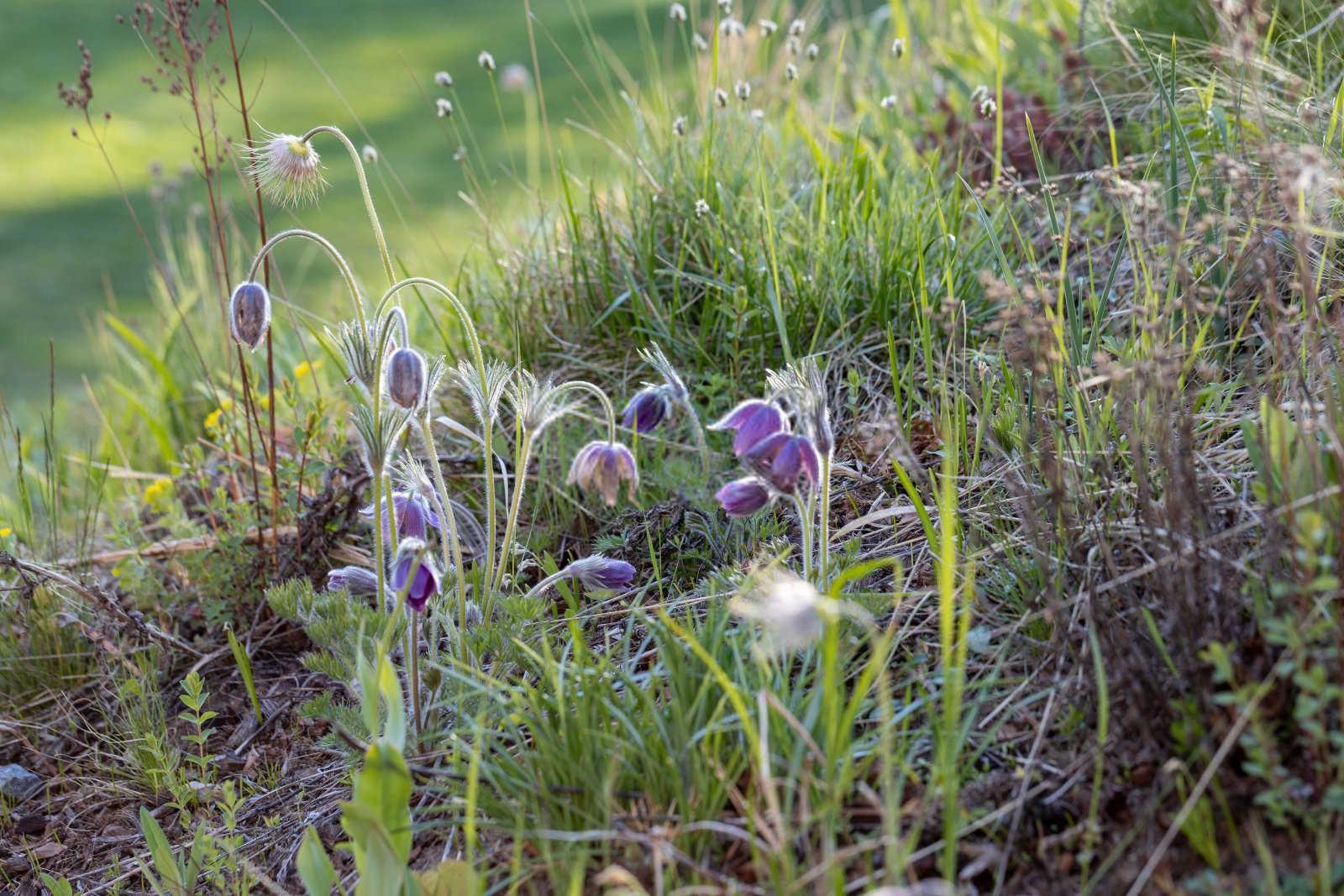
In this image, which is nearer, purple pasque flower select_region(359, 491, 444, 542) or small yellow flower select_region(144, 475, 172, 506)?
purple pasque flower select_region(359, 491, 444, 542)

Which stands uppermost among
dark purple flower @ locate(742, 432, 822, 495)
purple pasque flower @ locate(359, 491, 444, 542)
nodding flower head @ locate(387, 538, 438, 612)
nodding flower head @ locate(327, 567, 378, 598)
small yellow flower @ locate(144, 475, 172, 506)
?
dark purple flower @ locate(742, 432, 822, 495)

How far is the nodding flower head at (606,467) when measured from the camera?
1.77 metres

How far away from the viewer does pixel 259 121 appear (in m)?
5.00

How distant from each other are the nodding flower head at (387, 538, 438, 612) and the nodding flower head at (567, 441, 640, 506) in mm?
328

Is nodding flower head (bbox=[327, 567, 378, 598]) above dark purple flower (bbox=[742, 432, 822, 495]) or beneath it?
beneath

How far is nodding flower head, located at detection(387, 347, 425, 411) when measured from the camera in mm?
1583

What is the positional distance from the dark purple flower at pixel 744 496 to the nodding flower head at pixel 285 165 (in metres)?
0.88

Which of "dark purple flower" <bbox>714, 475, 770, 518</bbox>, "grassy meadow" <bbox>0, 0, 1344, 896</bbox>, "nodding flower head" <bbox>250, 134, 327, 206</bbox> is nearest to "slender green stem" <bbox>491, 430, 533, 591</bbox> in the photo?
"grassy meadow" <bbox>0, 0, 1344, 896</bbox>

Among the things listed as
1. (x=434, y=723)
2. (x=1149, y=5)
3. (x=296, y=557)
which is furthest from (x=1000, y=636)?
(x=1149, y=5)

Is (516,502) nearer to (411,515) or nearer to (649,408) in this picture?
(411,515)

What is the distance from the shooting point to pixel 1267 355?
204 cm

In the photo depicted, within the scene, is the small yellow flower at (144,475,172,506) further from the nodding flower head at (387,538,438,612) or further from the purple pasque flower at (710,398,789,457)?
the purple pasque flower at (710,398,789,457)

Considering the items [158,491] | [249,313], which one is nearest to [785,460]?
[249,313]

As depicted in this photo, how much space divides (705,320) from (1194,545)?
1366mm
